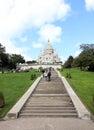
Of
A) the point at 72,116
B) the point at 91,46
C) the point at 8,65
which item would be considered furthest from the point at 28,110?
the point at 8,65

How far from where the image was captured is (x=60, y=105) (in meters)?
21.6

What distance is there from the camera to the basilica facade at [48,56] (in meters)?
171

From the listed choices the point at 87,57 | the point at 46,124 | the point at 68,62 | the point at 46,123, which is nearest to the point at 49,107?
the point at 46,123

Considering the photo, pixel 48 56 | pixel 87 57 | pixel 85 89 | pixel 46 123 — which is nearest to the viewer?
pixel 46 123

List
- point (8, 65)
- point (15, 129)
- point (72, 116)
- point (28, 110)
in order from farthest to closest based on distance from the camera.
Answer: point (8, 65)
point (28, 110)
point (72, 116)
point (15, 129)

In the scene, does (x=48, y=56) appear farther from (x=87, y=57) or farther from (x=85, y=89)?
(x=85, y=89)

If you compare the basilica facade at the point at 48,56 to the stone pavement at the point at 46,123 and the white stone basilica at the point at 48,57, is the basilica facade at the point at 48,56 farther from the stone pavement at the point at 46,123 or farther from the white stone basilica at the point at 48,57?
the stone pavement at the point at 46,123

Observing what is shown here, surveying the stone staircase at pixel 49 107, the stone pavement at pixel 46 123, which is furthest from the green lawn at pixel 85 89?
the stone pavement at pixel 46 123

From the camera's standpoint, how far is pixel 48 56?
563ft

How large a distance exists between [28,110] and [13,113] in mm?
1993

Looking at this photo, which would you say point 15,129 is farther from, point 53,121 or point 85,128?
point 85,128

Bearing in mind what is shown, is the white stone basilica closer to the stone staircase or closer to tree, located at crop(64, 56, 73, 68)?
tree, located at crop(64, 56, 73, 68)

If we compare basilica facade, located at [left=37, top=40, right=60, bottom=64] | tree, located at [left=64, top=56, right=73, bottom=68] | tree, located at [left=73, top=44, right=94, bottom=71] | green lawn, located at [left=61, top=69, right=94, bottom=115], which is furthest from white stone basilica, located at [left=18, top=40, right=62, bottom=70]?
green lawn, located at [left=61, top=69, right=94, bottom=115]

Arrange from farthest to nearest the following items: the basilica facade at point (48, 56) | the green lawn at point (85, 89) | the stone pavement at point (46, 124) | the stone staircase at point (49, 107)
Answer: the basilica facade at point (48, 56), the green lawn at point (85, 89), the stone staircase at point (49, 107), the stone pavement at point (46, 124)
